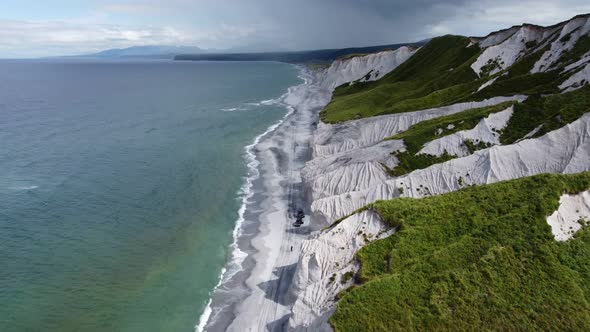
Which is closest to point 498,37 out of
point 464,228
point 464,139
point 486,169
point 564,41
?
point 564,41


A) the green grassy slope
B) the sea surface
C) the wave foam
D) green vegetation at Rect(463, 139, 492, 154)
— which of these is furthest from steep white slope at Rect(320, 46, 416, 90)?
green vegetation at Rect(463, 139, 492, 154)

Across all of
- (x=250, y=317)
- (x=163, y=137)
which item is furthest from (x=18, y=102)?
(x=250, y=317)

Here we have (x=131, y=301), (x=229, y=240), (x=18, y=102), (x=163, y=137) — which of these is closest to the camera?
(x=131, y=301)

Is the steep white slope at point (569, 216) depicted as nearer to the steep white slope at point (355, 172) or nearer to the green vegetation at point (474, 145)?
the green vegetation at point (474, 145)

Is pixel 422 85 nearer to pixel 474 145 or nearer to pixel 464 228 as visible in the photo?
pixel 474 145

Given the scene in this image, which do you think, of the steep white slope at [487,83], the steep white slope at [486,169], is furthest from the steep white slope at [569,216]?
the steep white slope at [487,83]

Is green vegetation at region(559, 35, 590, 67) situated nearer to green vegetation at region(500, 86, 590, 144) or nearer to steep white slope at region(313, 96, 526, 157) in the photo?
green vegetation at region(500, 86, 590, 144)

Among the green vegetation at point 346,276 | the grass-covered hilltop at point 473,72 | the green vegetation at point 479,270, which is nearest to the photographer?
the green vegetation at point 479,270

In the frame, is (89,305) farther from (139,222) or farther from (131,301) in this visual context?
(139,222)
